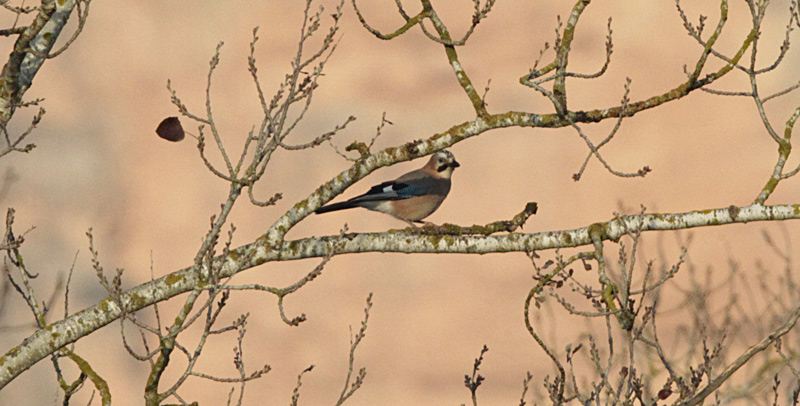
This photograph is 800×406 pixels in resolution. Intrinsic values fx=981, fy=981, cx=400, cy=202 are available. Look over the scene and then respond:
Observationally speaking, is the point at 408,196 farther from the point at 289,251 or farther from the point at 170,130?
the point at 170,130

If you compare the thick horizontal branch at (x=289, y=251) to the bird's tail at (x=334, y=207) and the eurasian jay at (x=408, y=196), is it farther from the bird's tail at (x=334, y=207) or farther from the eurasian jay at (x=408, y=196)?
the eurasian jay at (x=408, y=196)

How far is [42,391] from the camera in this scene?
24.7 meters

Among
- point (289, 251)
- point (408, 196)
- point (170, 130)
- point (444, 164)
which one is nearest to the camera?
point (170, 130)

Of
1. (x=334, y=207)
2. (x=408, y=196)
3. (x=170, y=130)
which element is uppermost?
(x=408, y=196)

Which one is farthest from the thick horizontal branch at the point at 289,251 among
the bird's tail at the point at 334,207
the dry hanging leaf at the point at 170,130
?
the dry hanging leaf at the point at 170,130

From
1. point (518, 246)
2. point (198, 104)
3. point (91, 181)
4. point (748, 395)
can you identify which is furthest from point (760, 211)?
point (91, 181)

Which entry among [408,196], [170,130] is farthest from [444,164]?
[170,130]

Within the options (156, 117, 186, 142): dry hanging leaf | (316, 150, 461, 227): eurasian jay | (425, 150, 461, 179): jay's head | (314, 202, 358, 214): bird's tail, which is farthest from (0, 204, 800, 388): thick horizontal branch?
(425, 150, 461, 179): jay's head

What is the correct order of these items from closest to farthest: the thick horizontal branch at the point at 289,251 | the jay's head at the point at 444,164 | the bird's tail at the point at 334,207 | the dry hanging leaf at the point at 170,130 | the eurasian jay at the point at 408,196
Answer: the dry hanging leaf at the point at 170,130
the thick horizontal branch at the point at 289,251
the bird's tail at the point at 334,207
the eurasian jay at the point at 408,196
the jay's head at the point at 444,164

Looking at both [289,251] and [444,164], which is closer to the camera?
[289,251]

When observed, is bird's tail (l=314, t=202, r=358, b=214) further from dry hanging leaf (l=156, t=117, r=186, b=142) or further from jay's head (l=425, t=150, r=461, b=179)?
jay's head (l=425, t=150, r=461, b=179)

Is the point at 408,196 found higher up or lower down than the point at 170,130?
higher up

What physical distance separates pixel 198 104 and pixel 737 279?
573 inches

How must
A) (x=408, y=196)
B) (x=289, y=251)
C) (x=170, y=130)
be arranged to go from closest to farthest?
(x=170, y=130) → (x=289, y=251) → (x=408, y=196)
